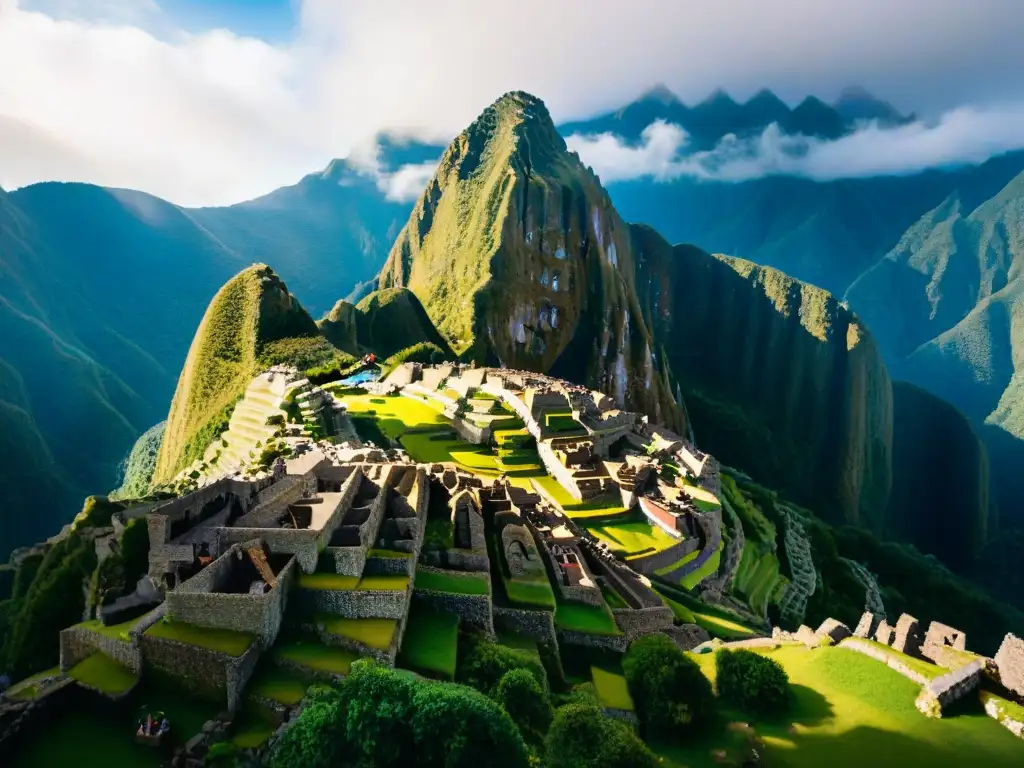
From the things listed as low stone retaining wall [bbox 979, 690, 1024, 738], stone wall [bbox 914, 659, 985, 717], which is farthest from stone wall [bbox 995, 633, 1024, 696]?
low stone retaining wall [bbox 979, 690, 1024, 738]

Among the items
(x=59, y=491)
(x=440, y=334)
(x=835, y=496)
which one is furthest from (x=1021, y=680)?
(x=835, y=496)

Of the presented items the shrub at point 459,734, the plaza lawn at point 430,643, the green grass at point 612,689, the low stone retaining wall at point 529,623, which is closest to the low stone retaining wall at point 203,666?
the plaza lawn at point 430,643

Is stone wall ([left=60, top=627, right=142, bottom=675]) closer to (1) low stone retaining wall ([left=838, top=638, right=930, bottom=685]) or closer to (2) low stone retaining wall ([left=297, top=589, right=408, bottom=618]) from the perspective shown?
(2) low stone retaining wall ([left=297, top=589, right=408, bottom=618])

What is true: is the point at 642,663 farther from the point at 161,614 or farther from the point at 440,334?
the point at 440,334

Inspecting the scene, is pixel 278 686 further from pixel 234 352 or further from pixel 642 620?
pixel 234 352

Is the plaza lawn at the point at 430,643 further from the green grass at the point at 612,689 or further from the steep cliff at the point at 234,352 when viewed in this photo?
the steep cliff at the point at 234,352
